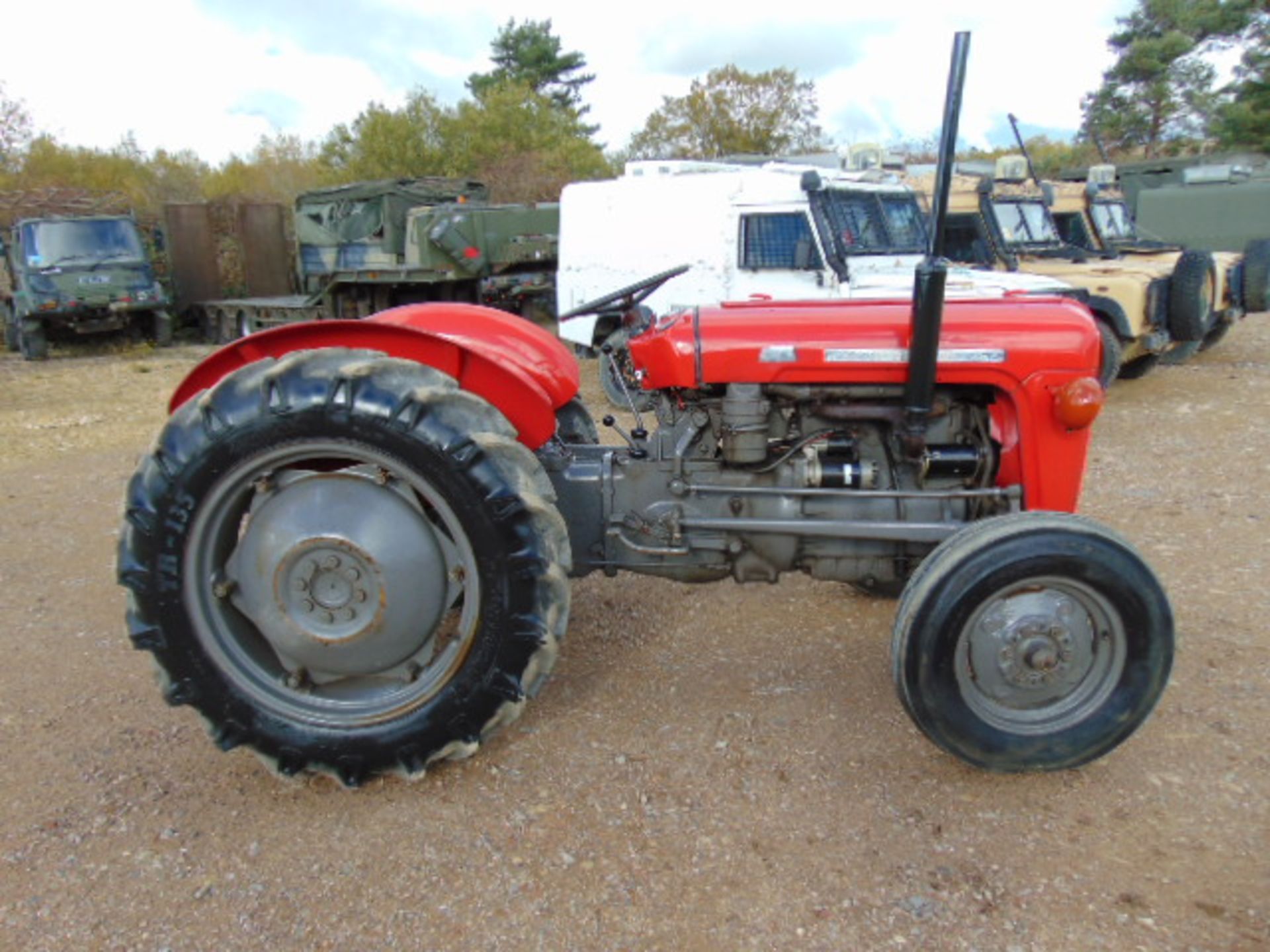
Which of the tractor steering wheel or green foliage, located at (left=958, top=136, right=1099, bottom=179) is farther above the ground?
green foliage, located at (left=958, top=136, right=1099, bottom=179)

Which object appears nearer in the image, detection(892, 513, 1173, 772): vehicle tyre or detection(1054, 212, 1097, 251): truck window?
detection(892, 513, 1173, 772): vehicle tyre

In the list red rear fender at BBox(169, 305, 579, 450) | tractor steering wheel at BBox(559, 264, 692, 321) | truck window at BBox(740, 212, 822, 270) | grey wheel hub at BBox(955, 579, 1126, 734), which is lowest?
grey wheel hub at BBox(955, 579, 1126, 734)

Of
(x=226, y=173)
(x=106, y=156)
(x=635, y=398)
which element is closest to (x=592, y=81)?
(x=226, y=173)

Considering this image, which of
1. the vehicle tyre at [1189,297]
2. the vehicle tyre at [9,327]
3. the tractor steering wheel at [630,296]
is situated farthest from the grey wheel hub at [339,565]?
the vehicle tyre at [9,327]

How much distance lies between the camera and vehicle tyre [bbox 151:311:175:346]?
46.9 feet

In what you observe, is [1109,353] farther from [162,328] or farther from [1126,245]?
[162,328]

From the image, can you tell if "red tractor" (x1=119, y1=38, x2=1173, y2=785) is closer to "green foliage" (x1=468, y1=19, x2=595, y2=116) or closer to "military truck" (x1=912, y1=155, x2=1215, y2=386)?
"military truck" (x1=912, y1=155, x2=1215, y2=386)

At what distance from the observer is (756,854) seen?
2400 millimetres

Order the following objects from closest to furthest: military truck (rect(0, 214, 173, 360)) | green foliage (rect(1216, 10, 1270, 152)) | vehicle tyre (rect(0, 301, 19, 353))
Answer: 1. military truck (rect(0, 214, 173, 360))
2. vehicle tyre (rect(0, 301, 19, 353))
3. green foliage (rect(1216, 10, 1270, 152))

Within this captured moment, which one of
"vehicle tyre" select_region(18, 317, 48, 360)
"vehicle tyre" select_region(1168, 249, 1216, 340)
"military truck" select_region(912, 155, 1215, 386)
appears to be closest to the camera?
"military truck" select_region(912, 155, 1215, 386)

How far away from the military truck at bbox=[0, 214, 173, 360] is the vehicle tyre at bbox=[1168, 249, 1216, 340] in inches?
517

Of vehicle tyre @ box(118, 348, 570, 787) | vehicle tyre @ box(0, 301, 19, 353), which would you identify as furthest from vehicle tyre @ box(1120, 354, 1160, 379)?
vehicle tyre @ box(0, 301, 19, 353)

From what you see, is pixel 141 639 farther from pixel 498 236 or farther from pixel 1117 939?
pixel 498 236

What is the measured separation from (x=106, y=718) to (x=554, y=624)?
1.76m
